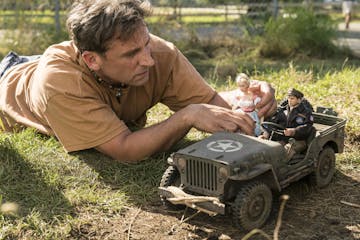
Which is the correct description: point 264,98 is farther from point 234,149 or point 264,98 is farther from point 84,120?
point 84,120

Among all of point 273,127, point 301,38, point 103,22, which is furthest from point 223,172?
point 301,38

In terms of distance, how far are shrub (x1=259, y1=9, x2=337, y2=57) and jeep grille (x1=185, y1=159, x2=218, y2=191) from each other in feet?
20.3

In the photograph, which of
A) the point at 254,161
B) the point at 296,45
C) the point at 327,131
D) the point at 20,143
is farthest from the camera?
the point at 296,45

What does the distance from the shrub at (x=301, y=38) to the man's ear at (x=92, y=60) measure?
5559 mm

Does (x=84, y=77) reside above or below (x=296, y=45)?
above

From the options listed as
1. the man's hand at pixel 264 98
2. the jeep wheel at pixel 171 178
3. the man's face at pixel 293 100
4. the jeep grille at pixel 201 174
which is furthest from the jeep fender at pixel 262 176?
the man's hand at pixel 264 98

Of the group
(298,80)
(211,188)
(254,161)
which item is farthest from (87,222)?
(298,80)

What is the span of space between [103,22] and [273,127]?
3.98 ft

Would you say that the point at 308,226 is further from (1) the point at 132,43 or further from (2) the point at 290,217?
(1) the point at 132,43

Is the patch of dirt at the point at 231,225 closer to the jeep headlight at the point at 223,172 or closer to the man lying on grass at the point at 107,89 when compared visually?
the jeep headlight at the point at 223,172

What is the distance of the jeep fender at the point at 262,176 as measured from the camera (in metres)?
2.66

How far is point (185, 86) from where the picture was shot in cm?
422

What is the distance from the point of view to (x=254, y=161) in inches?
109

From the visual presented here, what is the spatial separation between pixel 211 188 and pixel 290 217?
56 centimetres
